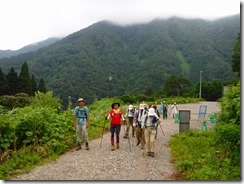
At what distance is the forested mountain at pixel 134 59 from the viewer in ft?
262

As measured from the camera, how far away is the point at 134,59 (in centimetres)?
11056

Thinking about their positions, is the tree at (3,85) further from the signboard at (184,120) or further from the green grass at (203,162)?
the green grass at (203,162)

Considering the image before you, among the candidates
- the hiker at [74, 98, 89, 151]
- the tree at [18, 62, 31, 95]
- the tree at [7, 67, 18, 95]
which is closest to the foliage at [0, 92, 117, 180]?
the hiker at [74, 98, 89, 151]

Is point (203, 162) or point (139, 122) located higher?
point (139, 122)

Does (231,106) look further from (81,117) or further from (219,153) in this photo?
(81,117)

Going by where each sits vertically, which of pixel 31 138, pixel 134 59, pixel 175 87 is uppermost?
pixel 134 59

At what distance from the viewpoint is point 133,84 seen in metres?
88.1

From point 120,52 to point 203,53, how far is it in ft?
116

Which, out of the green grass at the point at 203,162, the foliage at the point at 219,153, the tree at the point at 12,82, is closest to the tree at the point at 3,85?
the tree at the point at 12,82

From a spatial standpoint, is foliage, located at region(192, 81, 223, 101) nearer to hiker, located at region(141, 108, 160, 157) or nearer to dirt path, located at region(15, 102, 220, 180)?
dirt path, located at region(15, 102, 220, 180)

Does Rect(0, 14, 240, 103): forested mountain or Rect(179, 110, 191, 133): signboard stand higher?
Rect(0, 14, 240, 103): forested mountain

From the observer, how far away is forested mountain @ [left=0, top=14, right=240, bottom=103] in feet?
262

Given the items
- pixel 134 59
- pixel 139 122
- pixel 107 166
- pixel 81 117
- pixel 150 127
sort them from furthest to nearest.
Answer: pixel 134 59 < pixel 139 122 < pixel 81 117 < pixel 150 127 < pixel 107 166

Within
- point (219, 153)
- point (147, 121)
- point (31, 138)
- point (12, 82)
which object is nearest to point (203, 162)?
point (219, 153)
